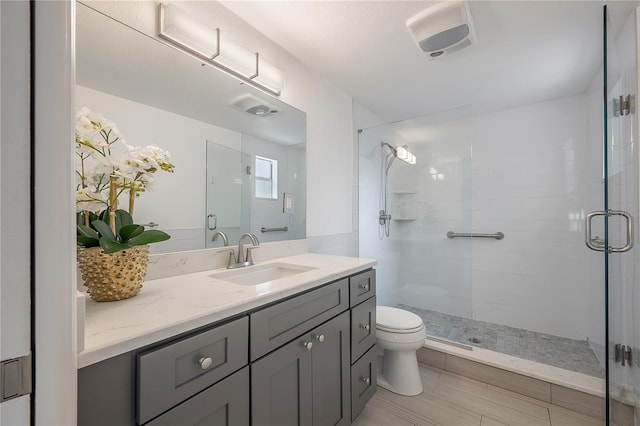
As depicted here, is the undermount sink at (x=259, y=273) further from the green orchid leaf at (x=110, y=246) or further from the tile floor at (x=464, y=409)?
the tile floor at (x=464, y=409)

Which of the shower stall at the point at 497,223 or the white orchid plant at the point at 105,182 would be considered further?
the shower stall at the point at 497,223

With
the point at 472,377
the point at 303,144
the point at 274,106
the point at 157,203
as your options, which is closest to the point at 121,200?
the point at 157,203

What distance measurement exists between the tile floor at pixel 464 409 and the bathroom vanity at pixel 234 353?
0.25m

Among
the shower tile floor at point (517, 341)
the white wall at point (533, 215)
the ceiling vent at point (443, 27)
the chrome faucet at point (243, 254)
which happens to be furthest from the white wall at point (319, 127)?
the white wall at point (533, 215)

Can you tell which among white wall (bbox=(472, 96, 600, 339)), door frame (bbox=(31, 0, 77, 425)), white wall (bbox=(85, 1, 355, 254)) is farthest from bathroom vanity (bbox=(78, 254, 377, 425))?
white wall (bbox=(472, 96, 600, 339))

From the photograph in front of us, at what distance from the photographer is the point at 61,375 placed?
458 millimetres

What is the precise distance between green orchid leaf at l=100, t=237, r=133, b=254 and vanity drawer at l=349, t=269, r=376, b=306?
3.28 ft

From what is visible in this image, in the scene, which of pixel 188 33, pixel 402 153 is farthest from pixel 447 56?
pixel 188 33

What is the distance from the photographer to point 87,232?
0.80 m

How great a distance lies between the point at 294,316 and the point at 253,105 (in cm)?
121

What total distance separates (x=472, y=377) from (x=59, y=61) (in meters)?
2.58

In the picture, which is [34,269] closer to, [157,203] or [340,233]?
[157,203]

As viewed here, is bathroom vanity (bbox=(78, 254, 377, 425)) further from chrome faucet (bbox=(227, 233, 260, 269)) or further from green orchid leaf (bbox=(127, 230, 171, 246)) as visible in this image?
green orchid leaf (bbox=(127, 230, 171, 246))

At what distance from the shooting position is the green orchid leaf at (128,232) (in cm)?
85
